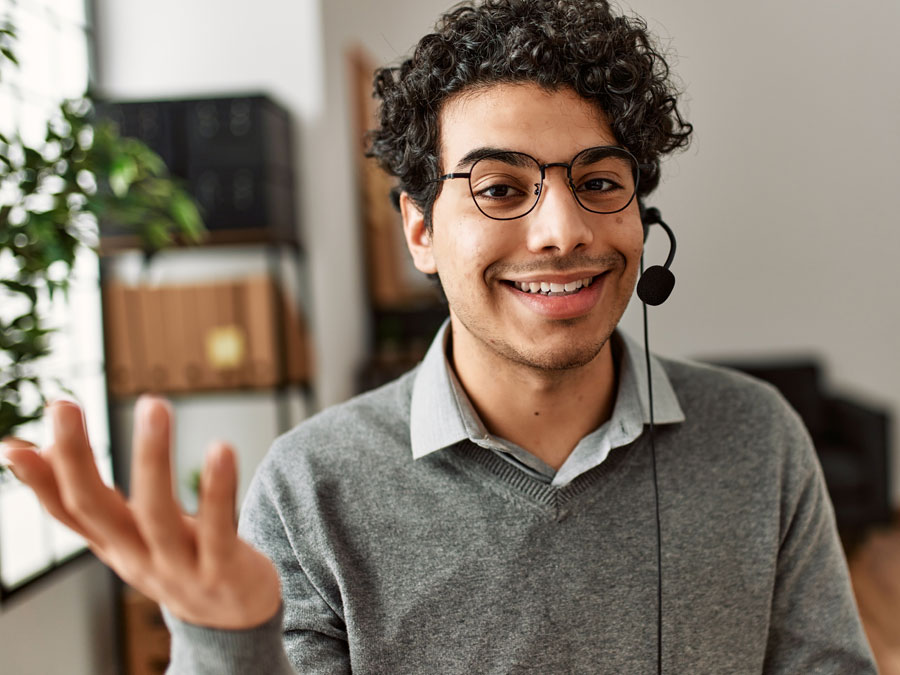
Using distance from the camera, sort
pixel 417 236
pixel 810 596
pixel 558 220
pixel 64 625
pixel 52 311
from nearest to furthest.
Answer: pixel 558 220, pixel 810 596, pixel 417 236, pixel 52 311, pixel 64 625

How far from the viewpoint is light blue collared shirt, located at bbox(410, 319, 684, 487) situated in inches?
37.8

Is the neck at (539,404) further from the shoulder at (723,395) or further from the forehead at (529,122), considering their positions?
the forehead at (529,122)

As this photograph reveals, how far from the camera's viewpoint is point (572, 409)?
1.01 meters

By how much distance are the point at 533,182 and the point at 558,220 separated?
0.06 metres

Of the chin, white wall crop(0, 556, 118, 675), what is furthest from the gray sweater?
white wall crop(0, 556, 118, 675)

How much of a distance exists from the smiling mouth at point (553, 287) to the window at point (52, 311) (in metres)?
1.59

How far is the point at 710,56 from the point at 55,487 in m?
0.82

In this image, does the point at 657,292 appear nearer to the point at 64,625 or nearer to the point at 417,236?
the point at 417,236

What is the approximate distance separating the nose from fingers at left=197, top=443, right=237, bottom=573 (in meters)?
0.48

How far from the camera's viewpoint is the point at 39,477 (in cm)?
49

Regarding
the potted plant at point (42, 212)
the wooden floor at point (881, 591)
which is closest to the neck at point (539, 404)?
→ the potted plant at point (42, 212)

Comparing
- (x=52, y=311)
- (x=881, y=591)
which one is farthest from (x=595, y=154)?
(x=881, y=591)

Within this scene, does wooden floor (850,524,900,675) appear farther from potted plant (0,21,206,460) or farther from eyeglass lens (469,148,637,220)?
potted plant (0,21,206,460)

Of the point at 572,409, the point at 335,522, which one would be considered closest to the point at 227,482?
the point at 335,522
